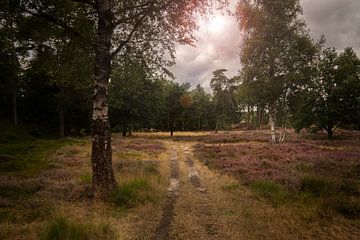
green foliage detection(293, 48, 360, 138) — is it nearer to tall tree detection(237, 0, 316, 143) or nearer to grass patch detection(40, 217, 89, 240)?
tall tree detection(237, 0, 316, 143)

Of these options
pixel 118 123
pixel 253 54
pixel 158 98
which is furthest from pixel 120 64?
pixel 158 98

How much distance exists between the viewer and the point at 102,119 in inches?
392

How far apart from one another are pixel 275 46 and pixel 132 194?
86.6 ft

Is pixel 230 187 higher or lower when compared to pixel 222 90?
Result: lower

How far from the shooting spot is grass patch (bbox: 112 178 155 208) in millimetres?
9594

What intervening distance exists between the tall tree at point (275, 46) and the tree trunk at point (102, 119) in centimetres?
2321

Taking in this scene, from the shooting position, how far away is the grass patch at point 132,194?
9594 millimetres

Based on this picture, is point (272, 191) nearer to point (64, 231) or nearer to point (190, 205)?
point (190, 205)

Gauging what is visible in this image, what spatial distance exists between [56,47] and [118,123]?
42.5 meters

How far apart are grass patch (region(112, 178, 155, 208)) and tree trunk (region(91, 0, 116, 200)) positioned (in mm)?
421

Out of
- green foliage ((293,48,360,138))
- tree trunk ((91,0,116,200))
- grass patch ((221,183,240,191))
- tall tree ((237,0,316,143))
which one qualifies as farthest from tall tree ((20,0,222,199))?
green foliage ((293,48,360,138))

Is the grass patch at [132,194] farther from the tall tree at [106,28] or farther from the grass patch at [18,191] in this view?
the grass patch at [18,191]

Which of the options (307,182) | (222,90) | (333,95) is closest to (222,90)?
(222,90)

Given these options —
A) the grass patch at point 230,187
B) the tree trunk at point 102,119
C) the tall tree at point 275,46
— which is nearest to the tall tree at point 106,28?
the tree trunk at point 102,119
